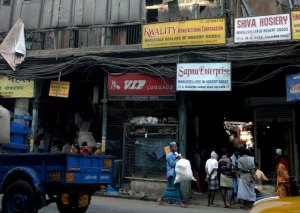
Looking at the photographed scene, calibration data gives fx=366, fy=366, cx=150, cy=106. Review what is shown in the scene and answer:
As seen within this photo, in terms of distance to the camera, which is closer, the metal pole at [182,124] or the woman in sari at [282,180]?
the woman in sari at [282,180]

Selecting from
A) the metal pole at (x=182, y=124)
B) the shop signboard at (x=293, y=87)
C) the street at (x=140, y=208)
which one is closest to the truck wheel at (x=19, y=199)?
the street at (x=140, y=208)

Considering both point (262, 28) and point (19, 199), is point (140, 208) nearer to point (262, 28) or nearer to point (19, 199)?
point (19, 199)

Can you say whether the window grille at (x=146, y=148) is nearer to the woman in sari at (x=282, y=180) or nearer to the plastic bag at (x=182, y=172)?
the plastic bag at (x=182, y=172)

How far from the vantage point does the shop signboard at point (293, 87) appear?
36.0ft

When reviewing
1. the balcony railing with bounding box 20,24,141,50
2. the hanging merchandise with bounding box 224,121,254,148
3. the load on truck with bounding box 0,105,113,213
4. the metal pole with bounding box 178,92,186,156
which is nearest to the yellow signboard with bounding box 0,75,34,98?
the balcony railing with bounding box 20,24,141,50

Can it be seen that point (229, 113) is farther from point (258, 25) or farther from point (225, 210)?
point (225, 210)

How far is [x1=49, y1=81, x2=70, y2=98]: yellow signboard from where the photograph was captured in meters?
14.2

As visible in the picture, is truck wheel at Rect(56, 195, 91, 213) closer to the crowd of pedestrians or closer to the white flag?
the crowd of pedestrians

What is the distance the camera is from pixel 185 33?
488 inches

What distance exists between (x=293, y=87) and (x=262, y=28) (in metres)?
2.09

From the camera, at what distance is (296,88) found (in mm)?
11016

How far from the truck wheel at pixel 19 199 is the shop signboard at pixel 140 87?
6778 mm

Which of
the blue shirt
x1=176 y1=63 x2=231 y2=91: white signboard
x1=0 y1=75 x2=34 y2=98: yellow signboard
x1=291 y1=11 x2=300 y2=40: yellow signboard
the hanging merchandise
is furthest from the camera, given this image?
the hanging merchandise

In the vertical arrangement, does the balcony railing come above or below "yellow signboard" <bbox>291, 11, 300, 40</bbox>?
above
